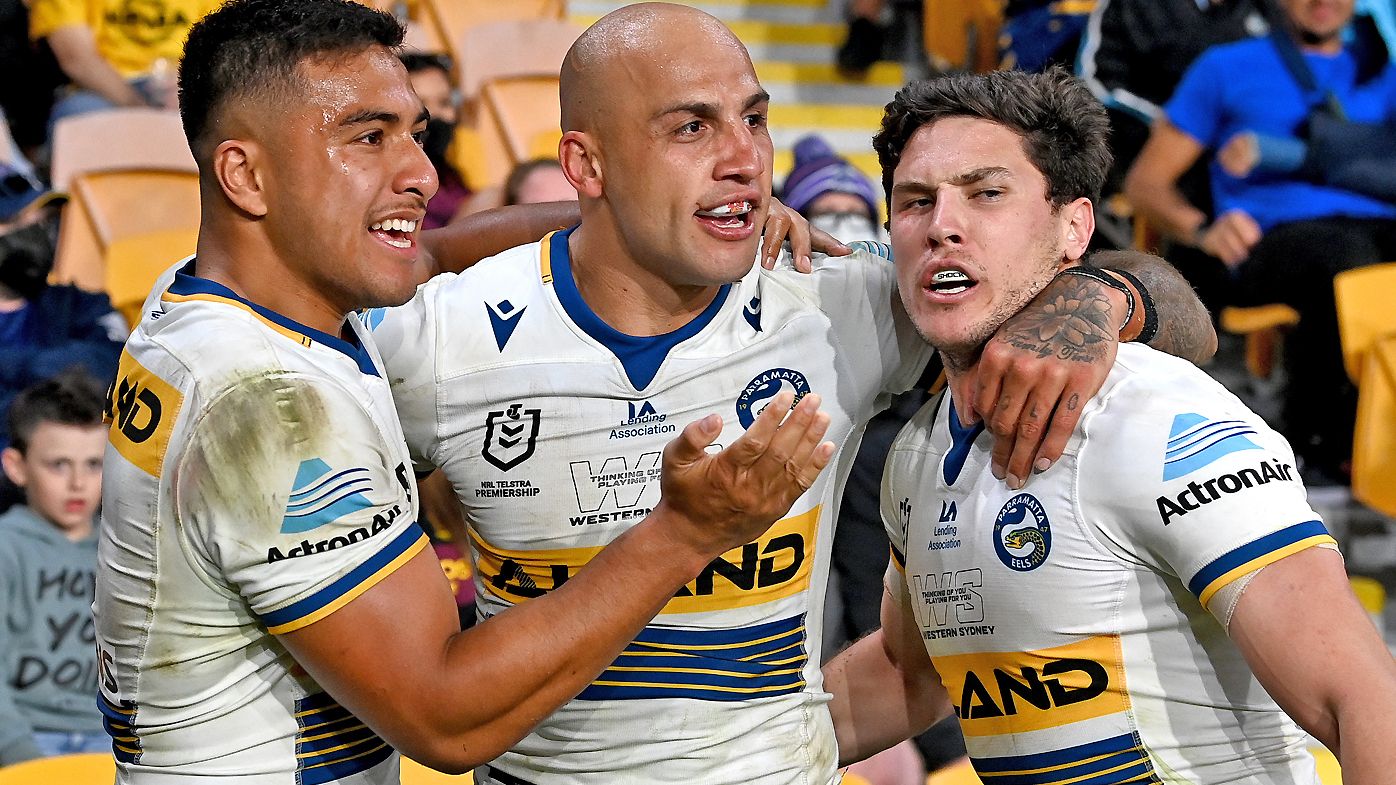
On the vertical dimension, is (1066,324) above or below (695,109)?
below

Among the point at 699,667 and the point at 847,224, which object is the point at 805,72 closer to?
the point at 847,224

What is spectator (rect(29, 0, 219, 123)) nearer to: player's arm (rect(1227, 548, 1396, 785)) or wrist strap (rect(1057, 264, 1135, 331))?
wrist strap (rect(1057, 264, 1135, 331))

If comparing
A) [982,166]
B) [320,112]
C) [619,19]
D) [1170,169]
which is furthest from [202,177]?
[1170,169]

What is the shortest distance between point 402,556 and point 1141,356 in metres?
1.20

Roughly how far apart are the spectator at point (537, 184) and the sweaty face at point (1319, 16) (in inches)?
112

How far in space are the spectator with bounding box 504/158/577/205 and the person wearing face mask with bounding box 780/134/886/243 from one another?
83 centimetres

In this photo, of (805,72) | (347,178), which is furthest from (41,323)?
(805,72)

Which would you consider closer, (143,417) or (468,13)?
(143,417)

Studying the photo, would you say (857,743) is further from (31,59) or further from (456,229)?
(31,59)

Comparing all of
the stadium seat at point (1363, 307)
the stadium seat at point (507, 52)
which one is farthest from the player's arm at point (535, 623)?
the stadium seat at point (507, 52)

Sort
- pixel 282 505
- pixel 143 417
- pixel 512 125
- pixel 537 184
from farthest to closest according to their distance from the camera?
pixel 512 125 < pixel 537 184 < pixel 143 417 < pixel 282 505

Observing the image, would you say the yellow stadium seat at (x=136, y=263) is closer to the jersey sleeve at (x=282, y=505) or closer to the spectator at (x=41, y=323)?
the spectator at (x=41, y=323)

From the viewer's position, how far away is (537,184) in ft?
17.6

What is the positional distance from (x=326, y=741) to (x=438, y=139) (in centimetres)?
470
